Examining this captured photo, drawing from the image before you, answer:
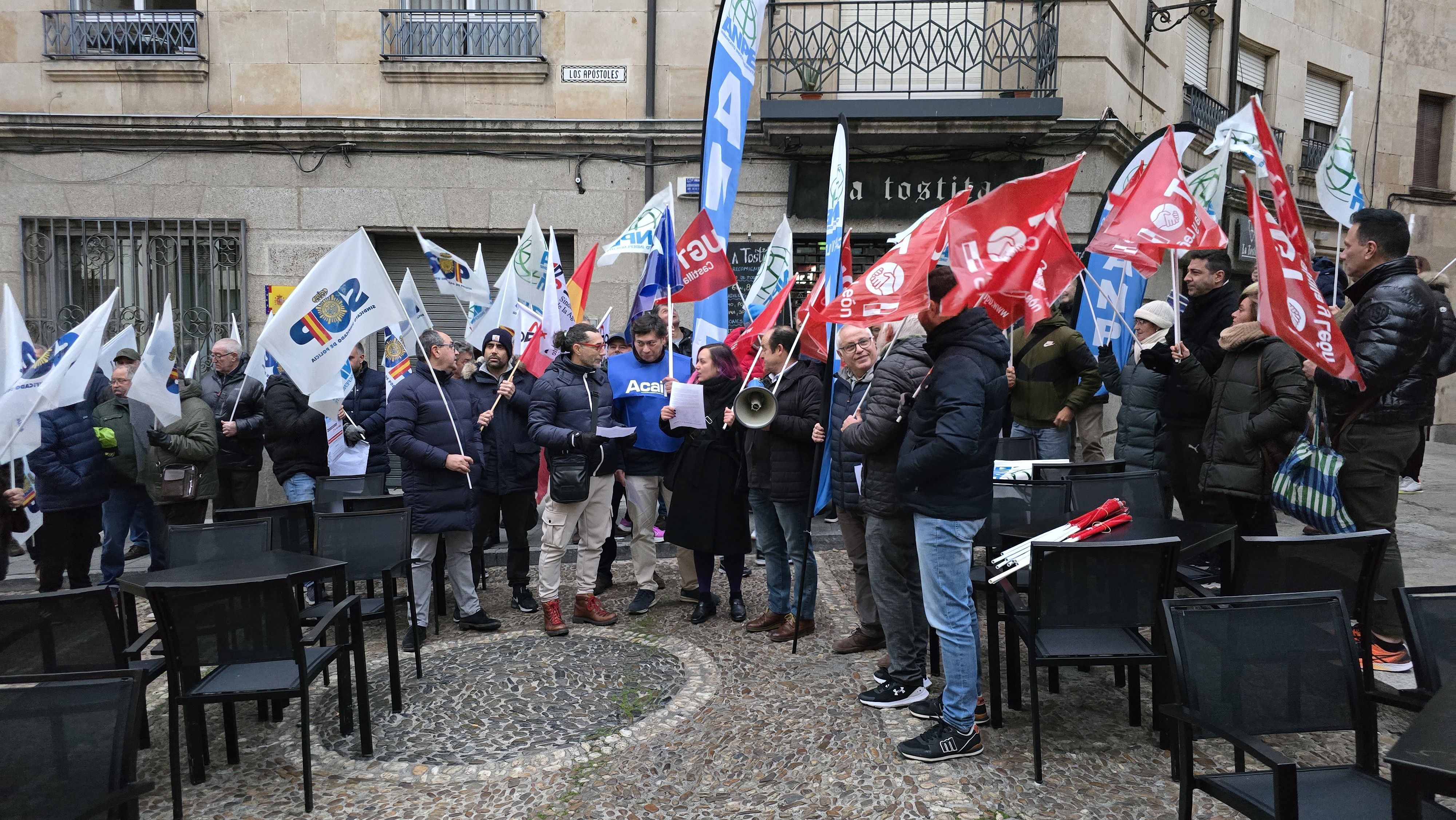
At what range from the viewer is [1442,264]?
16.8 m

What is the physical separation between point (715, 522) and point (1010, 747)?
2.38 m

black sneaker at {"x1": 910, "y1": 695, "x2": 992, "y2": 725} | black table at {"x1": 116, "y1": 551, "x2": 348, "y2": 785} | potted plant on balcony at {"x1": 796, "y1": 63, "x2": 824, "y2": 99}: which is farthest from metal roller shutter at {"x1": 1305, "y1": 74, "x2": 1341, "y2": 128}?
black table at {"x1": 116, "y1": 551, "x2": 348, "y2": 785}

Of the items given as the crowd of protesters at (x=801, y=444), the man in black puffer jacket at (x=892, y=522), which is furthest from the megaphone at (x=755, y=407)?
the man in black puffer jacket at (x=892, y=522)

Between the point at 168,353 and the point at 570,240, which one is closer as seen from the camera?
the point at 168,353

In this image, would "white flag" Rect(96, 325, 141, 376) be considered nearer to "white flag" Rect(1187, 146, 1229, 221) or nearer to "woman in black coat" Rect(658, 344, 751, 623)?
"woman in black coat" Rect(658, 344, 751, 623)

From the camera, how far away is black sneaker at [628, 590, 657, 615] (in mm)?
6000

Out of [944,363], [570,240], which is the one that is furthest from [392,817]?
[570,240]

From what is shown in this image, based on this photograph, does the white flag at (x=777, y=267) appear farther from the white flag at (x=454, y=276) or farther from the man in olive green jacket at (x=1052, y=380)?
the white flag at (x=454, y=276)

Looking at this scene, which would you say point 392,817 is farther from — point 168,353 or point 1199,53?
point 1199,53

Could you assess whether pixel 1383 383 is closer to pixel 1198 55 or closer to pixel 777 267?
pixel 777 267

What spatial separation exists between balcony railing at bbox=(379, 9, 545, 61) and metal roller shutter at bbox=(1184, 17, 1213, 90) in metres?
9.17

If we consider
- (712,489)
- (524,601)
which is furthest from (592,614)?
(712,489)

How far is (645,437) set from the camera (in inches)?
241

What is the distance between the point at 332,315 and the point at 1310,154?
16310 millimetres
